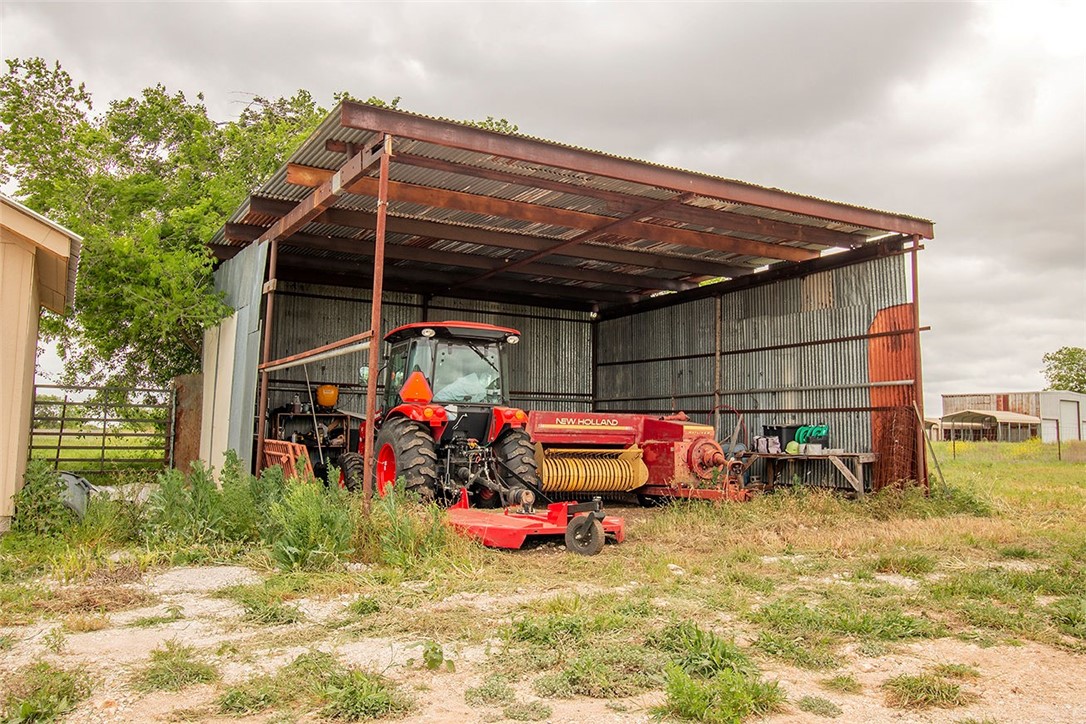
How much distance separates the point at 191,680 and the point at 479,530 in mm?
3893

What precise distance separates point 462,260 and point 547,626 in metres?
12.2

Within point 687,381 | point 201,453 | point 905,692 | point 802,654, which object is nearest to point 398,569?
point 802,654

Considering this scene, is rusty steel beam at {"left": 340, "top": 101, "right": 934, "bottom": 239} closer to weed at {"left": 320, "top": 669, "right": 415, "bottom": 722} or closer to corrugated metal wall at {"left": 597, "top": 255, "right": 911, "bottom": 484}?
corrugated metal wall at {"left": 597, "top": 255, "right": 911, "bottom": 484}

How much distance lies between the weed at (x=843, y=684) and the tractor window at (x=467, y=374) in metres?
6.91

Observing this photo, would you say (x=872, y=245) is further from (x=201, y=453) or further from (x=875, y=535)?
(x=201, y=453)

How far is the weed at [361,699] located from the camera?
364 centimetres

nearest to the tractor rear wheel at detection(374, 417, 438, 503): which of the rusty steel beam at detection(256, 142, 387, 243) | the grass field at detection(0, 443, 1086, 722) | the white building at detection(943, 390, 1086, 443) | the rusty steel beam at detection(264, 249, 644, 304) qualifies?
the grass field at detection(0, 443, 1086, 722)

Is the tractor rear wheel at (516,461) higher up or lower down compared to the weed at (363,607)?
higher up

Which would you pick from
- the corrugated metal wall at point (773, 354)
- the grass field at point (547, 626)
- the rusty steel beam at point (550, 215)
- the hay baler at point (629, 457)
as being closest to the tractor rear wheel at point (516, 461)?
the hay baler at point (629, 457)

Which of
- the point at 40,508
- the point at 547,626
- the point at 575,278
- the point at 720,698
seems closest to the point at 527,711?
the point at 720,698

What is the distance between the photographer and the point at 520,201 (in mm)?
12750

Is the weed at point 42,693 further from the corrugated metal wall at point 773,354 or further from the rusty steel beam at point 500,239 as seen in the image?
the corrugated metal wall at point 773,354

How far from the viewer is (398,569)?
22.3 ft

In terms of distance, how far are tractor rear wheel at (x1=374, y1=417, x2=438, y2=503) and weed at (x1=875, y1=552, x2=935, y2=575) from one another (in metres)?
4.54
